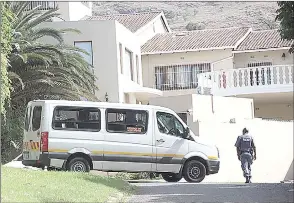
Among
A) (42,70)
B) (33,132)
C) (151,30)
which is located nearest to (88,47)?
(42,70)

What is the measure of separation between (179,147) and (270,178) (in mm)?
9851

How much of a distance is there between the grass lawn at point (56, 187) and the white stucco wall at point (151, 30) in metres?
21.9

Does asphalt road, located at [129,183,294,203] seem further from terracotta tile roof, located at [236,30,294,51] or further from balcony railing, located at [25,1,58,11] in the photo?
terracotta tile roof, located at [236,30,294,51]

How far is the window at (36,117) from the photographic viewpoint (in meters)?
15.6

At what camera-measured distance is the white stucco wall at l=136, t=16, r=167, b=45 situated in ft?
114

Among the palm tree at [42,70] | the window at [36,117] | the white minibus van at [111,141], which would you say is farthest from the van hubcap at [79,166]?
the palm tree at [42,70]

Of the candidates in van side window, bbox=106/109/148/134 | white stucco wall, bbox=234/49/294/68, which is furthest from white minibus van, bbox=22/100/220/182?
white stucco wall, bbox=234/49/294/68

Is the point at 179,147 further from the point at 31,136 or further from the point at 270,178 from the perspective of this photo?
the point at 270,178

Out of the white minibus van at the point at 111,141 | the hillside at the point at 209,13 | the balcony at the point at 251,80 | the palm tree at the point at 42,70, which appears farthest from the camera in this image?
the hillside at the point at 209,13

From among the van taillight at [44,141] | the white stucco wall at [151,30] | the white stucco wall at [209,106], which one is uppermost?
the white stucco wall at [151,30]

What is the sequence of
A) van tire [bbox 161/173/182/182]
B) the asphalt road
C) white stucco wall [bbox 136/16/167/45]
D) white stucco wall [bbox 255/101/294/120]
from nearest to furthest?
1. the asphalt road
2. van tire [bbox 161/173/182/182]
3. white stucco wall [bbox 255/101/294/120]
4. white stucco wall [bbox 136/16/167/45]

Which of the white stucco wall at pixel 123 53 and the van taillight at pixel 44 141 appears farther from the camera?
the white stucco wall at pixel 123 53

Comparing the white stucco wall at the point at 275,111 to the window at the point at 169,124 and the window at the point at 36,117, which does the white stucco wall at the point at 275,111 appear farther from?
the window at the point at 36,117

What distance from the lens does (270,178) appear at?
24953mm
